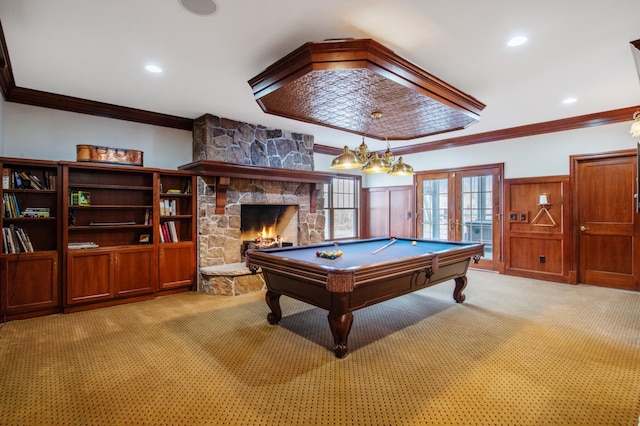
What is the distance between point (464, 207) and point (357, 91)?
432 cm

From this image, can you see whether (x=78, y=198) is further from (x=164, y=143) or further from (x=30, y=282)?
(x=164, y=143)

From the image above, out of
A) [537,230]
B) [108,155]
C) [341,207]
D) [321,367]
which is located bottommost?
[321,367]

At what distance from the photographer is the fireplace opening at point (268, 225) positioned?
5.40m

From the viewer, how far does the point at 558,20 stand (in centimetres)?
243

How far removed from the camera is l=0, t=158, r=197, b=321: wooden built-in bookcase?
3578mm

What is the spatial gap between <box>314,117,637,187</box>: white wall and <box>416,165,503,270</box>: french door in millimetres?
193

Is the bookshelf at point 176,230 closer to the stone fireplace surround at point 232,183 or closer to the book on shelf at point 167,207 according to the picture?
the book on shelf at point 167,207

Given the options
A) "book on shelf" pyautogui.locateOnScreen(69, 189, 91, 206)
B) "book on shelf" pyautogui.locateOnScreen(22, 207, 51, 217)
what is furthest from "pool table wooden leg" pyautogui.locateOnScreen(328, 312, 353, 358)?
"book on shelf" pyautogui.locateOnScreen(22, 207, 51, 217)

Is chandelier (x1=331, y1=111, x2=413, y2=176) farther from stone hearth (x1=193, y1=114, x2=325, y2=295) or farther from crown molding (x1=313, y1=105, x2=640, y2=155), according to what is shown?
crown molding (x1=313, y1=105, x2=640, y2=155)

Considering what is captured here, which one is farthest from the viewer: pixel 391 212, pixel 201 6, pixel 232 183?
pixel 391 212

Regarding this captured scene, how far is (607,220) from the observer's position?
4.95 m

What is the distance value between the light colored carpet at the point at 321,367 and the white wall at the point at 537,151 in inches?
96.1

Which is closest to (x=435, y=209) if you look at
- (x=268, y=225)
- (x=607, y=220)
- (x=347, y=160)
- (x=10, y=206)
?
(x=607, y=220)

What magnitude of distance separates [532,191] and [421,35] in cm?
432
